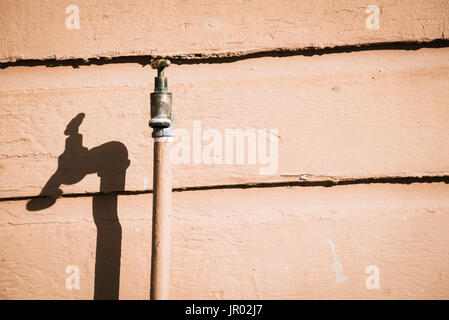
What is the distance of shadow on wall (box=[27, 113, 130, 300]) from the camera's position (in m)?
0.65

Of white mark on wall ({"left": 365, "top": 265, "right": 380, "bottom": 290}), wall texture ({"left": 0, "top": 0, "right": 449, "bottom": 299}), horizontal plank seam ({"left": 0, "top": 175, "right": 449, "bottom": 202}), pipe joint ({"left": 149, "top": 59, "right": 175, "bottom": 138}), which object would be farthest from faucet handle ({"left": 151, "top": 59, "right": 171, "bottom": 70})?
white mark on wall ({"left": 365, "top": 265, "right": 380, "bottom": 290})

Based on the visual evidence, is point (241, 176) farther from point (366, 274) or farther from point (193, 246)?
point (366, 274)

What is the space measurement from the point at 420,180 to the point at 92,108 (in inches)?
26.5

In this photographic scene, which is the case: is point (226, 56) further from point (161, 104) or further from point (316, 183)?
point (316, 183)

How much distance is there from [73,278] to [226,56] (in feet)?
1.78

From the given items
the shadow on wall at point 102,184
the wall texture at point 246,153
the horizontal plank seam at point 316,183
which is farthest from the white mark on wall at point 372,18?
the shadow on wall at point 102,184

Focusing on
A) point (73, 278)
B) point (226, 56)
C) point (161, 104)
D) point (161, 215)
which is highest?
point (226, 56)

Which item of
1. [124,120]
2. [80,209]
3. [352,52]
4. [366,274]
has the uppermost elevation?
[352,52]

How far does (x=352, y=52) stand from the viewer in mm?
661

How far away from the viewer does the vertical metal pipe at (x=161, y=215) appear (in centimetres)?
57

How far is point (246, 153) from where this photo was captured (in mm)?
657

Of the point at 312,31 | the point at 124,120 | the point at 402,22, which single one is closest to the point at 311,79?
the point at 312,31

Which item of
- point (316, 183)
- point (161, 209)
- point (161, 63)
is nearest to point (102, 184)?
point (161, 209)

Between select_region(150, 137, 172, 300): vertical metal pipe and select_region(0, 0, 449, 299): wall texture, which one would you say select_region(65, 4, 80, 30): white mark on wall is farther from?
select_region(150, 137, 172, 300): vertical metal pipe
